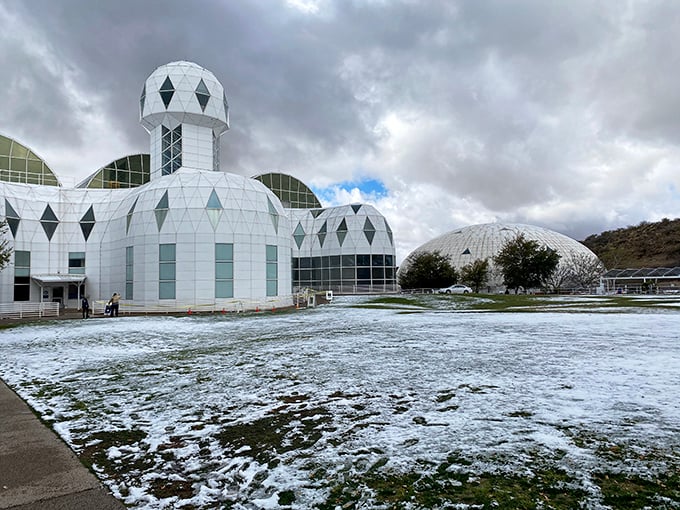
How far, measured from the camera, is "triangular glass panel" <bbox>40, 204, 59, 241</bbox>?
3581 cm

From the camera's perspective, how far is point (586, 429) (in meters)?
5.45

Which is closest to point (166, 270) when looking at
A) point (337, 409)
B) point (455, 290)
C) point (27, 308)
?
point (27, 308)

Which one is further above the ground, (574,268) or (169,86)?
(169,86)

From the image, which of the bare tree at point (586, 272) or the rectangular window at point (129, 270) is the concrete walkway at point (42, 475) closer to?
the rectangular window at point (129, 270)

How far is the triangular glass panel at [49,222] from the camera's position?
1410 inches

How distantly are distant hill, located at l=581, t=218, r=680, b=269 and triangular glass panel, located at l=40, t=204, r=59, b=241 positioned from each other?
8820 centimetres

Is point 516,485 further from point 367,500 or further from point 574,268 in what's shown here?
point 574,268

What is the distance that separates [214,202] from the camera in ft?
105

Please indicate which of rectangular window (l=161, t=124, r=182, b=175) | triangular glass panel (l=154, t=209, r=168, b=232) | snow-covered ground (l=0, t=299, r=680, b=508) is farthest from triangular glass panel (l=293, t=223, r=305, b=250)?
snow-covered ground (l=0, t=299, r=680, b=508)

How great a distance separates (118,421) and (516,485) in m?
5.18

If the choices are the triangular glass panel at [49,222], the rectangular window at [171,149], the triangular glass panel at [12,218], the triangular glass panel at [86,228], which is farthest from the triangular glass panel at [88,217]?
the rectangular window at [171,149]

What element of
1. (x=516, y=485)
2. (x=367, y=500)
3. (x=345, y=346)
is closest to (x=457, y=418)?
(x=516, y=485)

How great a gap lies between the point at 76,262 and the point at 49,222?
3738 millimetres

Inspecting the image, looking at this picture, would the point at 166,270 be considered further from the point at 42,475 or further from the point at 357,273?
the point at 42,475
